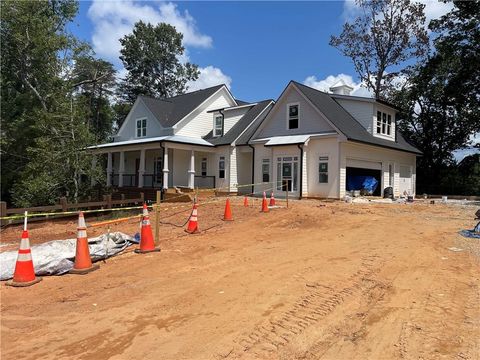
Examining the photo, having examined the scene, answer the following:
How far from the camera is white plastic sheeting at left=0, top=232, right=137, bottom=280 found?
24.2ft

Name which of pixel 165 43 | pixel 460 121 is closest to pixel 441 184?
pixel 460 121

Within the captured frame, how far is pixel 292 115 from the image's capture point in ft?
79.3

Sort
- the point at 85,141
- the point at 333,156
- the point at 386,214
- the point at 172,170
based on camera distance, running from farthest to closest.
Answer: the point at 172,170
the point at 85,141
the point at 333,156
the point at 386,214

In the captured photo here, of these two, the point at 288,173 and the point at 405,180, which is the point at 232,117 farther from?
the point at 405,180

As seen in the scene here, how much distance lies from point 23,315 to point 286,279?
3763 mm

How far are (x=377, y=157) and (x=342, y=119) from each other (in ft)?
10.9

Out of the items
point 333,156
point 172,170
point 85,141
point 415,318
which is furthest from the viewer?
point 172,170

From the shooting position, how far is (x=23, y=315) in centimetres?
541

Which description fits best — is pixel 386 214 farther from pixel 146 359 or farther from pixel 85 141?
pixel 85 141

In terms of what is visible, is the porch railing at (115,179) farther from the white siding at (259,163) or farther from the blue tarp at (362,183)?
the blue tarp at (362,183)

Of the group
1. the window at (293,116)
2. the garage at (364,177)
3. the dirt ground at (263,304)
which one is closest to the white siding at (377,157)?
the garage at (364,177)

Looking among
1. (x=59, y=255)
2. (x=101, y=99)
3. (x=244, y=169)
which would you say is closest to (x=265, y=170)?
(x=244, y=169)

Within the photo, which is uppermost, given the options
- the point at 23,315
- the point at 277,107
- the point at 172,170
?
the point at 277,107

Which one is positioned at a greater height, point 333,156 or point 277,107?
point 277,107
